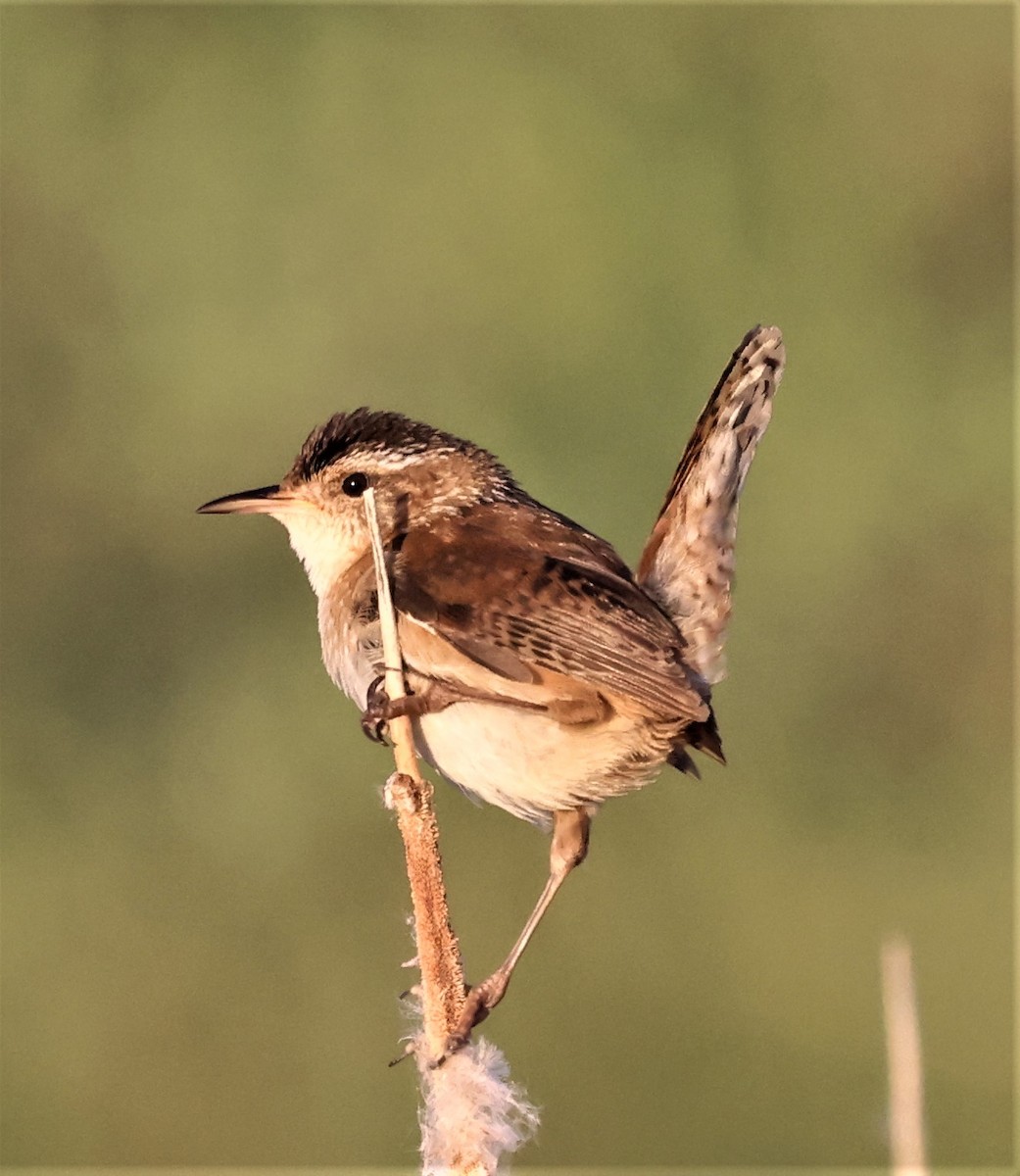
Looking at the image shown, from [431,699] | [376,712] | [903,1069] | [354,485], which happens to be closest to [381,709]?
[376,712]

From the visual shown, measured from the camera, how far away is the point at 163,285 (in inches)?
316

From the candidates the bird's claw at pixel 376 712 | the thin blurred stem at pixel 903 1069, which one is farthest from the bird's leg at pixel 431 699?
the thin blurred stem at pixel 903 1069

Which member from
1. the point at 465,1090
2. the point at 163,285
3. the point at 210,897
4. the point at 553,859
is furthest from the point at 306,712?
the point at 465,1090

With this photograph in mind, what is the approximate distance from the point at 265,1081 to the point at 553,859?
115 inches

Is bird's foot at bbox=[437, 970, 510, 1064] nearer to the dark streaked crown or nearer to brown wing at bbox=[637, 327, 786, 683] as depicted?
brown wing at bbox=[637, 327, 786, 683]

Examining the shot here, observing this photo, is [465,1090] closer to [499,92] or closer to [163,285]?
[163,285]

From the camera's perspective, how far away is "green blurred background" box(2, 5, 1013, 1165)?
652 centimetres

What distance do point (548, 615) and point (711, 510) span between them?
49 centimetres

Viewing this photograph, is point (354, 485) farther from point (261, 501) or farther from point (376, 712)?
point (376, 712)

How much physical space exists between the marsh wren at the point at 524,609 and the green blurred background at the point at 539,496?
2862 millimetres

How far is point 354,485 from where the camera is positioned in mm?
3877

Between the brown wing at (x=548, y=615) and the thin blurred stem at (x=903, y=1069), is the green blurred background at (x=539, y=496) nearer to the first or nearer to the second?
the brown wing at (x=548, y=615)

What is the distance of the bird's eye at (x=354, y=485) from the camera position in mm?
3869

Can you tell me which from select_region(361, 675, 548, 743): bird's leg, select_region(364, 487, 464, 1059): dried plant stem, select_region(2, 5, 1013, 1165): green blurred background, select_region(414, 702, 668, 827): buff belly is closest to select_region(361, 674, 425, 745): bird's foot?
select_region(361, 675, 548, 743): bird's leg
